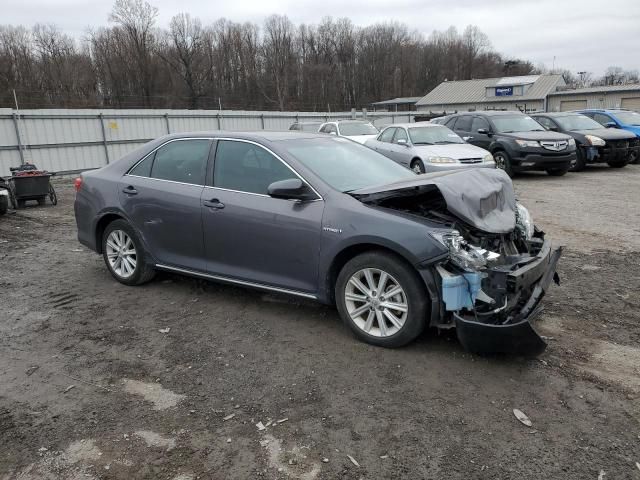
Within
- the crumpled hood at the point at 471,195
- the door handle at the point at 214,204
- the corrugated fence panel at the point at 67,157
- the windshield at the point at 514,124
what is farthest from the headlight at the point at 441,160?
the corrugated fence panel at the point at 67,157

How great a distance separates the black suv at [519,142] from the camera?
1352cm

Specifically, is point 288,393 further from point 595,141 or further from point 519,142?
point 595,141

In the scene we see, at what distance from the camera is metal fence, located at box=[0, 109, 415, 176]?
16203 mm

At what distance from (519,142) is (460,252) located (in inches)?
438

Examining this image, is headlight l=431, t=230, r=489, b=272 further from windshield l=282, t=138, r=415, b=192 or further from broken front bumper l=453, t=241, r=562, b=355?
windshield l=282, t=138, r=415, b=192

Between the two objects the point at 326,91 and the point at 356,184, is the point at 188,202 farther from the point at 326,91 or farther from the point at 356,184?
the point at 326,91

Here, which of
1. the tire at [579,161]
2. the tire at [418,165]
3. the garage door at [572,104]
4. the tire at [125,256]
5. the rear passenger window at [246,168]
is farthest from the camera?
the garage door at [572,104]

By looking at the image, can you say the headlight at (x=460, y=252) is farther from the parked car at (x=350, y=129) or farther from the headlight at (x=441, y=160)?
the parked car at (x=350, y=129)

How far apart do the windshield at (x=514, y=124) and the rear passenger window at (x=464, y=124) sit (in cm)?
73

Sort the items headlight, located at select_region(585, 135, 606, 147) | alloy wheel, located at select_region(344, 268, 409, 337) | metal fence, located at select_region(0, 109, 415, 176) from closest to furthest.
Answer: alloy wheel, located at select_region(344, 268, 409, 337), headlight, located at select_region(585, 135, 606, 147), metal fence, located at select_region(0, 109, 415, 176)

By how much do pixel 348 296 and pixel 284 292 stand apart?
0.64m

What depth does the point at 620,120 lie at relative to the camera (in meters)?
Answer: 17.2

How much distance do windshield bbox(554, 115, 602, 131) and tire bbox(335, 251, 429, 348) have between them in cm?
1409

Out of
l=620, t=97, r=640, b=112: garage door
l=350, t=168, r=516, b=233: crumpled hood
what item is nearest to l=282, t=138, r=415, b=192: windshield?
l=350, t=168, r=516, b=233: crumpled hood
